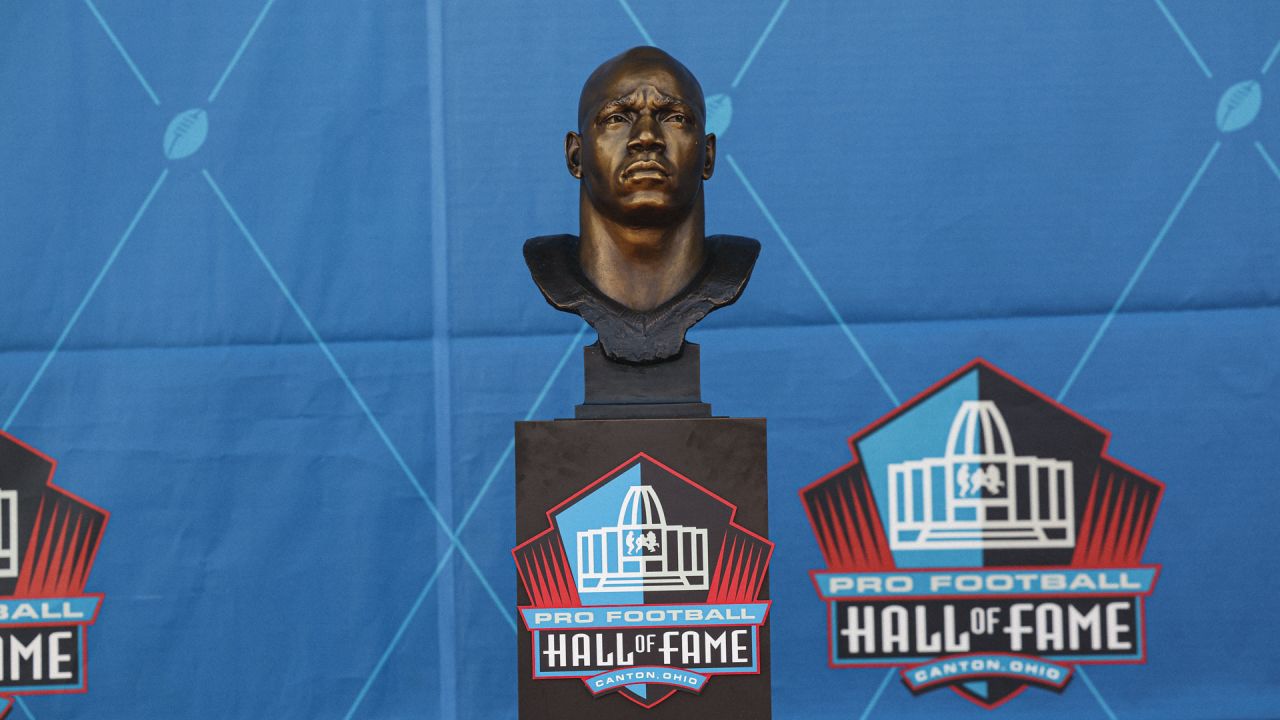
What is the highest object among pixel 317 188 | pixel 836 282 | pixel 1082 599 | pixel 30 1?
pixel 30 1

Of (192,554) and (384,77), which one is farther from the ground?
(384,77)

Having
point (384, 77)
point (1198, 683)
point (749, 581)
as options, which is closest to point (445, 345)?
point (384, 77)

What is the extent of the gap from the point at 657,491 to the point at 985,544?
0.87m

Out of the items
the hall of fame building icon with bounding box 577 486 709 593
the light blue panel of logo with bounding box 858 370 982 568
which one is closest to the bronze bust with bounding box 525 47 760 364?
the hall of fame building icon with bounding box 577 486 709 593

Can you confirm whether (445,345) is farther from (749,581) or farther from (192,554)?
(749,581)

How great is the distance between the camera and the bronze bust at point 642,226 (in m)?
1.67

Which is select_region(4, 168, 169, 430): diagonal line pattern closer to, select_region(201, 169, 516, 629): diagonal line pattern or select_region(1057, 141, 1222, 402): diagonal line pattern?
select_region(201, 169, 516, 629): diagonal line pattern

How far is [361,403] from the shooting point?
2326mm

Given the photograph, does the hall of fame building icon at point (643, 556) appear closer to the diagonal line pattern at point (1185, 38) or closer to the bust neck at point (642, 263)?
the bust neck at point (642, 263)

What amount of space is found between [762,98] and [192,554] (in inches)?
53.1

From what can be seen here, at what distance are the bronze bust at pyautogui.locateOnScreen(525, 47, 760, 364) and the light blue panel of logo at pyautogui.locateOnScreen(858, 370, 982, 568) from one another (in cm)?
65

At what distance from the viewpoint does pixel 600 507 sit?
1666 millimetres

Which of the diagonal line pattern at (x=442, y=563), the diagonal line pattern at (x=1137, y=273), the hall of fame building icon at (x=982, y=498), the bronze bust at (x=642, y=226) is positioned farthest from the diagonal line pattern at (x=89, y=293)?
the diagonal line pattern at (x=1137, y=273)

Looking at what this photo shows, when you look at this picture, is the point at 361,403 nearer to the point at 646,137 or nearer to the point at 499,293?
the point at 499,293
